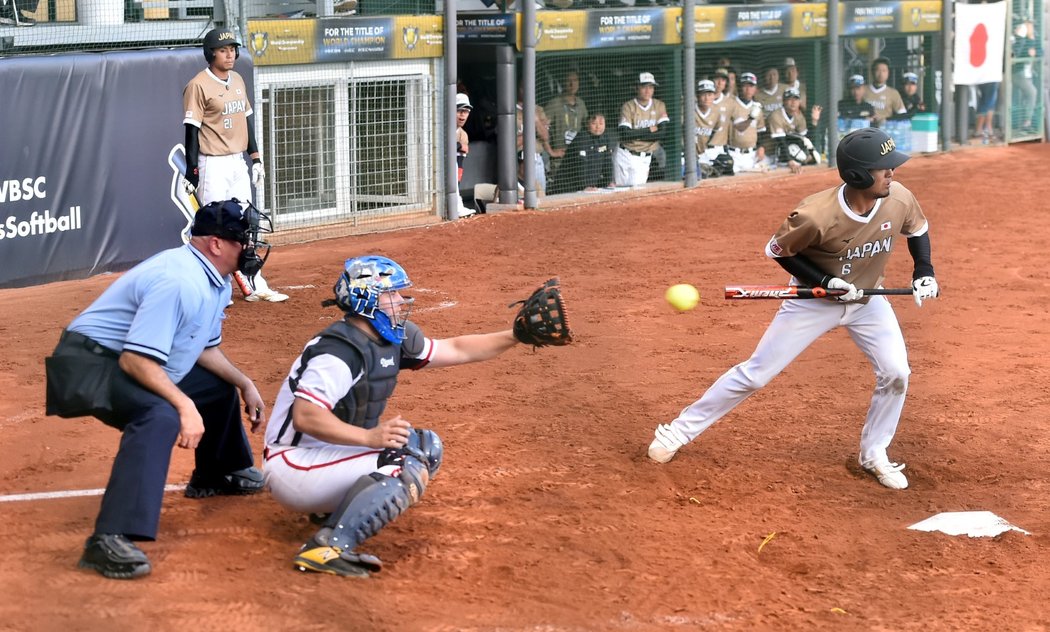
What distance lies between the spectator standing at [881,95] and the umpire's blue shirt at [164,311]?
55.4 feet

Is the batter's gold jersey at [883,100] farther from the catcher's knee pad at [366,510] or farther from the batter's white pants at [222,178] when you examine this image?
the catcher's knee pad at [366,510]

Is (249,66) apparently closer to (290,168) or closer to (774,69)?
(290,168)

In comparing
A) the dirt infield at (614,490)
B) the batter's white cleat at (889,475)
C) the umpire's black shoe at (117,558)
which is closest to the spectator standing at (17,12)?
the dirt infield at (614,490)

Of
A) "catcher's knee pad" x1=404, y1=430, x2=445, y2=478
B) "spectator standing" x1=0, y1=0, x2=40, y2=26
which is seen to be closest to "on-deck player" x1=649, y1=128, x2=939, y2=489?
"catcher's knee pad" x1=404, y1=430, x2=445, y2=478

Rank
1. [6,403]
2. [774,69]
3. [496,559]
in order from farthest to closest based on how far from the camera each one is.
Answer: [774,69] < [6,403] < [496,559]

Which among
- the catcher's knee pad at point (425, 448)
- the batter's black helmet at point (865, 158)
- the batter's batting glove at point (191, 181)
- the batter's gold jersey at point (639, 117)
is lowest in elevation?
the catcher's knee pad at point (425, 448)

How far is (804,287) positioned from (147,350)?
3073 mm

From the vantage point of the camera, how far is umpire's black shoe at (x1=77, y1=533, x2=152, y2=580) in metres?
4.71

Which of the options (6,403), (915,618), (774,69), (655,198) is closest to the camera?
(915,618)

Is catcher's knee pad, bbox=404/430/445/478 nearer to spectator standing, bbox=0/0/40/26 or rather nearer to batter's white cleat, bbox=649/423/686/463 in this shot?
batter's white cleat, bbox=649/423/686/463

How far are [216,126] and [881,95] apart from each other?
1339 cm

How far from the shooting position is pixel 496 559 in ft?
16.8

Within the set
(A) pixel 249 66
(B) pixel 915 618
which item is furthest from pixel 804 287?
(A) pixel 249 66

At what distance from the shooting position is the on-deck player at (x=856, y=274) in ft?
19.5
